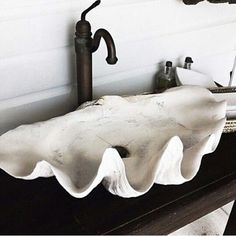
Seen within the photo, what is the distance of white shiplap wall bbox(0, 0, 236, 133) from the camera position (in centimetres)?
92

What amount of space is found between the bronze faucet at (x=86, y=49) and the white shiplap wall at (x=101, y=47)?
10 cm

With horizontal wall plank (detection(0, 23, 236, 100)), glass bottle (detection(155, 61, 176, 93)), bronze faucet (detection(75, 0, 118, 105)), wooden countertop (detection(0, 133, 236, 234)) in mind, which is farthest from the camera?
glass bottle (detection(155, 61, 176, 93))

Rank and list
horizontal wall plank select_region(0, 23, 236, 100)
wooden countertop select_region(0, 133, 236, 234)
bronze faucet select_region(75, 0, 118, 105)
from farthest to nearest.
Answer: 1. horizontal wall plank select_region(0, 23, 236, 100)
2. bronze faucet select_region(75, 0, 118, 105)
3. wooden countertop select_region(0, 133, 236, 234)

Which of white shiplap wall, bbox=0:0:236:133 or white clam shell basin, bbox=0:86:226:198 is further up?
white shiplap wall, bbox=0:0:236:133

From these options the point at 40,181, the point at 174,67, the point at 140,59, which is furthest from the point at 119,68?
the point at 40,181

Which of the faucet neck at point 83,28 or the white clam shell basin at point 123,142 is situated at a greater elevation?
the faucet neck at point 83,28

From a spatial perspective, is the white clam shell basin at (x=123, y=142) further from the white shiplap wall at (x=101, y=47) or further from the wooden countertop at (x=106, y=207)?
the white shiplap wall at (x=101, y=47)

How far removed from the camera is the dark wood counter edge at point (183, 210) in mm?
702

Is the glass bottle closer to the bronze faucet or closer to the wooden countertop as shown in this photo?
the bronze faucet

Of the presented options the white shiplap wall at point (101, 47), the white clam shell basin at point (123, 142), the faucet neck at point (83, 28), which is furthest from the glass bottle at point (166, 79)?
the faucet neck at point (83, 28)

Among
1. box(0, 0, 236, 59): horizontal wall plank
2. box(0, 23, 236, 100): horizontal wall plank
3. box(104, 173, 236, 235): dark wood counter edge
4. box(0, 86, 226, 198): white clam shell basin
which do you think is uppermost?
box(0, 0, 236, 59): horizontal wall plank

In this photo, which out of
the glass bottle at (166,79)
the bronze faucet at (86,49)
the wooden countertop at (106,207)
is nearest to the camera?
the wooden countertop at (106,207)

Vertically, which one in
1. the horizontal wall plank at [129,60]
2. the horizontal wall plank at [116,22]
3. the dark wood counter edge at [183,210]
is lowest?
the dark wood counter edge at [183,210]

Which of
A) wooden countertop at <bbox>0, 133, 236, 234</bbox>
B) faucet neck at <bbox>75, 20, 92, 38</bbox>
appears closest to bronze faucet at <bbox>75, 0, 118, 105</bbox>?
faucet neck at <bbox>75, 20, 92, 38</bbox>
